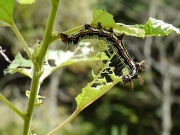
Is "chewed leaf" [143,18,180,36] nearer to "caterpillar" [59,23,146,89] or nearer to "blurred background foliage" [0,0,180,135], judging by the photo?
"caterpillar" [59,23,146,89]

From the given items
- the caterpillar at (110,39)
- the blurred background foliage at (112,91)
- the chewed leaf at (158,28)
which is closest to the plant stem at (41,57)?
the caterpillar at (110,39)

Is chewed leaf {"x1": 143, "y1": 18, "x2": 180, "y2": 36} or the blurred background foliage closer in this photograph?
chewed leaf {"x1": 143, "y1": 18, "x2": 180, "y2": 36}

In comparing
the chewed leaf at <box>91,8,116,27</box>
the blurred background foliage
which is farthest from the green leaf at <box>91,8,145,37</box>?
the blurred background foliage

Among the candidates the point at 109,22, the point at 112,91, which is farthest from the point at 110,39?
the point at 112,91

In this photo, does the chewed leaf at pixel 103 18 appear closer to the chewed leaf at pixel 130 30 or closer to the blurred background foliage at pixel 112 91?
the chewed leaf at pixel 130 30

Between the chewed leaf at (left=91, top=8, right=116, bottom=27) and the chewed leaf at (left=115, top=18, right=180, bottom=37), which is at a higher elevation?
Answer: the chewed leaf at (left=91, top=8, right=116, bottom=27)

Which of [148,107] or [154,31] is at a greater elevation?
[148,107]

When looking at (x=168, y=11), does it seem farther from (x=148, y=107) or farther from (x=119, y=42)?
(x=119, y=42)

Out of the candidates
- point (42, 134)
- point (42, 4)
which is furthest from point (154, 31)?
point (42, 4)
